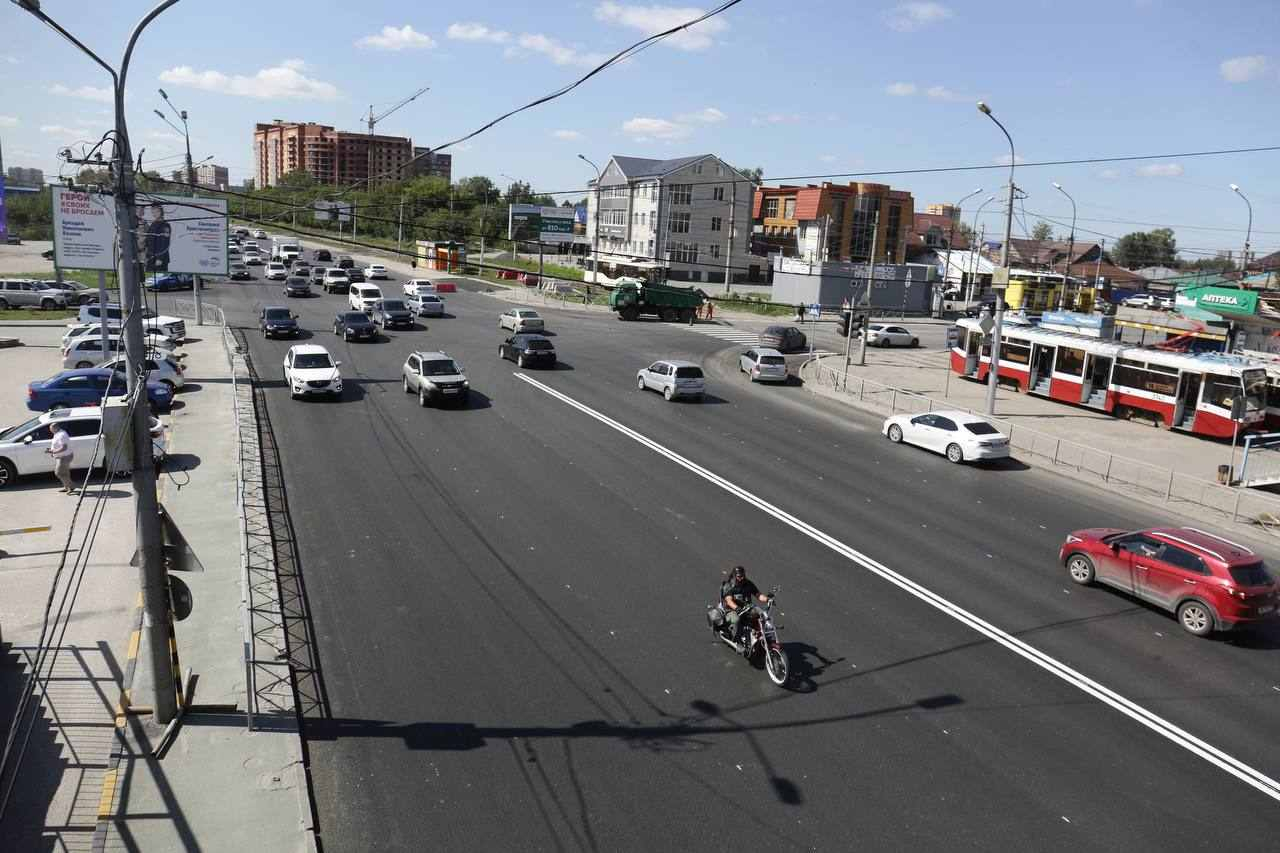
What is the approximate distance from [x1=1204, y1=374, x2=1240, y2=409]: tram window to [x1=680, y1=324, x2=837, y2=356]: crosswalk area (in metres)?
19.5

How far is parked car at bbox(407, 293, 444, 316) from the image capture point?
5094 centimetres

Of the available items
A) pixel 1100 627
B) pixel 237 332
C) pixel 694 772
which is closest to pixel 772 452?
pixel 1100 627

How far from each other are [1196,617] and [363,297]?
4427cm

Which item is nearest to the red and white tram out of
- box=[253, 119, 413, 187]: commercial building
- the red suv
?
the red suv

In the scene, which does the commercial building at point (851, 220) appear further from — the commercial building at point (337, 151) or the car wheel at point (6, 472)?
the commercial building at point (337, 151)

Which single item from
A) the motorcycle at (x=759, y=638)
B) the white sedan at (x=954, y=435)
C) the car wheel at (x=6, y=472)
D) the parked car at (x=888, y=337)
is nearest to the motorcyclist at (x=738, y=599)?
the motorcycle at (x=759, y=638)

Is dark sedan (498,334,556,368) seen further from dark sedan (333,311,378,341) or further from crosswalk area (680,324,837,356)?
crosswalk area (680,324,837,356)

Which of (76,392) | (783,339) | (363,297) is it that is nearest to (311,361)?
(76,392)

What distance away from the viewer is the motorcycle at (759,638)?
11.6 meters

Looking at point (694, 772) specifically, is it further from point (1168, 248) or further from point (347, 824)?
point (1168, 248)

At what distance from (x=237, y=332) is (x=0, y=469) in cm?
2369

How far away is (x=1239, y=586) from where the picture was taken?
1327cm

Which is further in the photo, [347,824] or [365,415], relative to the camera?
[365,415]

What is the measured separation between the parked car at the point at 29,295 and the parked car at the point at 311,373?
3200 cm
